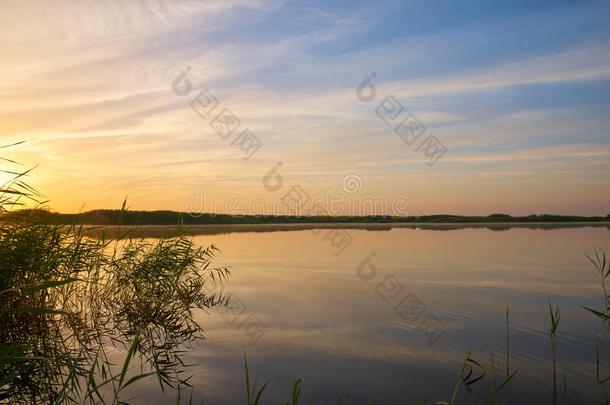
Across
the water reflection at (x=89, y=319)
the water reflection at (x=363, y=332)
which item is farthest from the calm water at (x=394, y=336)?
the water reflection at (x=89, y=319)

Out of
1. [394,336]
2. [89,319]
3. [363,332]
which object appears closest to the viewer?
[394,336]

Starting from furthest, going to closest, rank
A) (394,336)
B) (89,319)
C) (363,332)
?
(89,319) < (363,332) < (394,336)

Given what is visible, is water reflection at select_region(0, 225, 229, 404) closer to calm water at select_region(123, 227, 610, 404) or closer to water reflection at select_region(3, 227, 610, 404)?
water reflection at select_region(3, 227, 610, 404)

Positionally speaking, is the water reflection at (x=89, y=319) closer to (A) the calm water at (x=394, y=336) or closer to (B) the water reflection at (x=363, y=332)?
(B) the water reflection at (x=363, y=332)

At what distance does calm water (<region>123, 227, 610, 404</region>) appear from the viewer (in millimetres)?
5805

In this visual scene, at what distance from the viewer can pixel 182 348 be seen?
305 inches

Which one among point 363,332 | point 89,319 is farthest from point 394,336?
point 89,319

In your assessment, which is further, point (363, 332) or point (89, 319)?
point (89, 319)

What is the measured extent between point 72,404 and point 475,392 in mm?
4345

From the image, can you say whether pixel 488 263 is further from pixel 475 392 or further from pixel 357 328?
pixel 475 392

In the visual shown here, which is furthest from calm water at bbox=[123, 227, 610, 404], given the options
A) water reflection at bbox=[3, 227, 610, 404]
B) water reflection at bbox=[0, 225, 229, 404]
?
water reflection at bbox=[0, 225, 229, 404]

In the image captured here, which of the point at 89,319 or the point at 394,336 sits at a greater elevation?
the point at 89,319

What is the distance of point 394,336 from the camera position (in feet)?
26.6

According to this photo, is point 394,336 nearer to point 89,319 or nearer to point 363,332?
point 363,332
